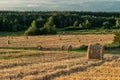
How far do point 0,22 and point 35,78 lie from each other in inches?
2946

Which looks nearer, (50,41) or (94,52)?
(94,52)

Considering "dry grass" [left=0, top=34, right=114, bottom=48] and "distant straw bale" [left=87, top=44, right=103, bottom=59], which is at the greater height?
"distant straw bale" [left=87, top=44, right=103, bottom=59]

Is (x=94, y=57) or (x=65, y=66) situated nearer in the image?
(x=65, y=66)

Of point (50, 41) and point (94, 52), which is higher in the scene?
point (94, 52)

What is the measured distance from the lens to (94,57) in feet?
91.8

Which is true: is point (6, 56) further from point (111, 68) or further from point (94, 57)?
point (111, 68)

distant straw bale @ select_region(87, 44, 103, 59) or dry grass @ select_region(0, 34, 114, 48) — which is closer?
distant straw bale @ select_region(87, 44, 103, 59)

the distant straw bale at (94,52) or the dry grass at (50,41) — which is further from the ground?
the distant straw bale at (94,52)

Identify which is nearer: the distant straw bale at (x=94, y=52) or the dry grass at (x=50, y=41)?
the distant straw bale at (x=94, y=52)

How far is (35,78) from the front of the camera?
17391 mm

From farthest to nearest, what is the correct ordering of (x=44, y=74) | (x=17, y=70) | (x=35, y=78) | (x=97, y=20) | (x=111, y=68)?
(x=97, y=20)
(x=111, y=68)
(x=17, y=70)
(x=44, y=74)
(x=35, y=78)

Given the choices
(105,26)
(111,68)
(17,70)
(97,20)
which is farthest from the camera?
(97,20)

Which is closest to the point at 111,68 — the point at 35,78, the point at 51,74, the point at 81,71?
the point at 81,71

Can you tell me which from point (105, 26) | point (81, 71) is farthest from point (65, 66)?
point (105, 26)
